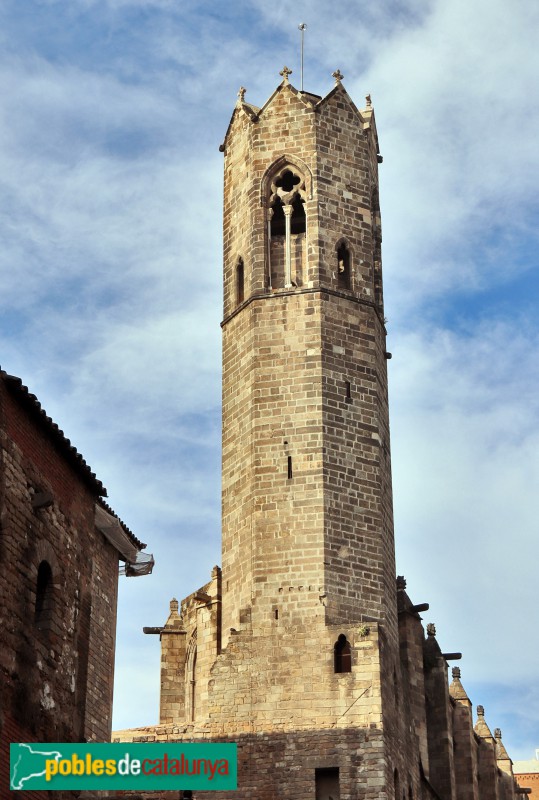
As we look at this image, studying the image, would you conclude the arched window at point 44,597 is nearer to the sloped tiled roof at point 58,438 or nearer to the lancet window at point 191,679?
the sloped tiled roof at point 58,438

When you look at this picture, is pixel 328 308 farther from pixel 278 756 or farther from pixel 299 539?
pixel 278 756

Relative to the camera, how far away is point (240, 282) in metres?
43.8

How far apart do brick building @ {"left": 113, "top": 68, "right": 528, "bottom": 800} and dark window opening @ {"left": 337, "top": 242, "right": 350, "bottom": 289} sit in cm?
4

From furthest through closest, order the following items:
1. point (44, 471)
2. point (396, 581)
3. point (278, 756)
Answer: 1. point (396, 581)
2. point (278, 756)
3. point (44, 471)

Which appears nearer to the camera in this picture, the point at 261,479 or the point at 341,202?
the point at 261,479

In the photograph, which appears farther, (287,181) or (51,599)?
(287,181)

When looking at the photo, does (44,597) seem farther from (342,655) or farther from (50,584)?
(342,655)

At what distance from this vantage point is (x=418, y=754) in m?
41.8

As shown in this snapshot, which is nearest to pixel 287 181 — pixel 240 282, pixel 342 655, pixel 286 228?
pixel 286 228

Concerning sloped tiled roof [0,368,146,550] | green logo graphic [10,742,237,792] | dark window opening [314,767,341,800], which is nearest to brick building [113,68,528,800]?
dark window opening [314,767,341,800]

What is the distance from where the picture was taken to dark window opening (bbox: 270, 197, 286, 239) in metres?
43.6

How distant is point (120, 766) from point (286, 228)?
69.8ft

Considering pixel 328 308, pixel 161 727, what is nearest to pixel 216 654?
pixel 161 727

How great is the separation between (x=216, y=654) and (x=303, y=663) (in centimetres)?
315
